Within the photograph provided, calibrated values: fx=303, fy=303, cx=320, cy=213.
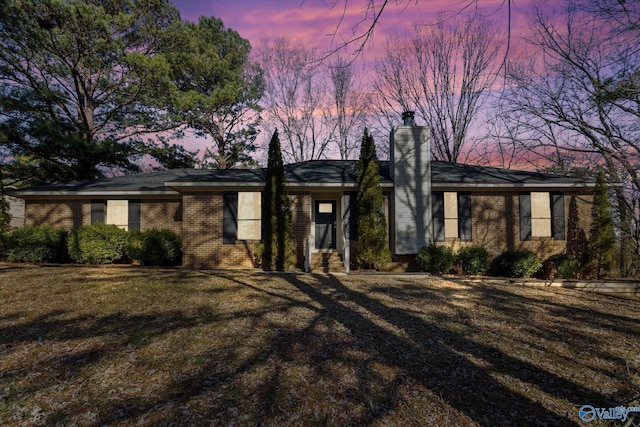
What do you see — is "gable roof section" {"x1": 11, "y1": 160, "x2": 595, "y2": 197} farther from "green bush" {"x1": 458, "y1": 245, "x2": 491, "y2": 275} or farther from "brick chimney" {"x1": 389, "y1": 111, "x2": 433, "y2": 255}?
"green bush" {"x1": 458, "y1": 245, "x2": 491, "y2": 275}

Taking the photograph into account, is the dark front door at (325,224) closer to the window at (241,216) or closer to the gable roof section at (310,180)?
the gable roof section at (310,180)

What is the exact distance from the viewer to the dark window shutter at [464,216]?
11625 mm

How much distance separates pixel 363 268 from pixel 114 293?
759 centimetres

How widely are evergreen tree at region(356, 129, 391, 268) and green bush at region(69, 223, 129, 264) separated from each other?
8879 mm

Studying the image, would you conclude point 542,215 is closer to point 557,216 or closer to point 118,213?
point 557,216

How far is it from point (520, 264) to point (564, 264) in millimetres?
1527

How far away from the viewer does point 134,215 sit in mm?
12680

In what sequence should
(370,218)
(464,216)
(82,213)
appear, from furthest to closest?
(82,213) < (464,216) < (370,218)

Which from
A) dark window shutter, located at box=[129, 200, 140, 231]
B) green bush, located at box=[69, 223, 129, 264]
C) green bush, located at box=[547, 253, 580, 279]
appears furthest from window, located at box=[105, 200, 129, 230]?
green bush, located at box=[547, 253, 580, 279]

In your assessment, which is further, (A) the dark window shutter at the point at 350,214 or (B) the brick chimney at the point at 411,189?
(A) the dark window shutter at the point at 350,214

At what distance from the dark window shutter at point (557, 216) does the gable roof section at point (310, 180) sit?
0.56 meters

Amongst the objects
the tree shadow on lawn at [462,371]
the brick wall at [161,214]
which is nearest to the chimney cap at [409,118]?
the tree shadow on lawn at [462,371]

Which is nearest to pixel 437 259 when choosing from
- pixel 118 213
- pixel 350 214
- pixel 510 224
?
pixel 350 214

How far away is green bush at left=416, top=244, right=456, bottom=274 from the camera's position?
34.0 ft
